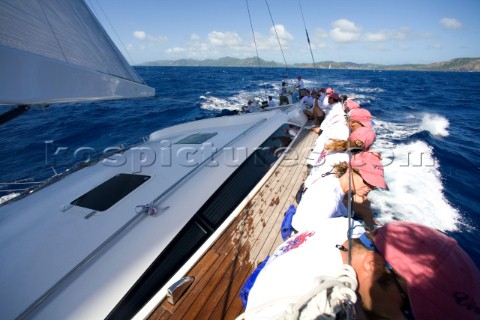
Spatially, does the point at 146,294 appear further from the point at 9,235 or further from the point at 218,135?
the point at 218,135

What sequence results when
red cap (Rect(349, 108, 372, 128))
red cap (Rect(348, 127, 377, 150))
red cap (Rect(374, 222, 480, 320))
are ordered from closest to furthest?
red cap (Rect(374, 222, 480, 320))
red cap (Rect(348, 127, 377, 150))
red cap (Rect(349, 108, 372, 128))

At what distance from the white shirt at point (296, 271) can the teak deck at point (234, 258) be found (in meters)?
0.92

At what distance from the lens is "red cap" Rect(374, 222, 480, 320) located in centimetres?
82

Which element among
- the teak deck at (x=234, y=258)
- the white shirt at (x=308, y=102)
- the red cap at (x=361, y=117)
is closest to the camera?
the teak deck at (x=234, y=258)

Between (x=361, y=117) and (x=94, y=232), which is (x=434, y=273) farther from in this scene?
(x=361, y=117)

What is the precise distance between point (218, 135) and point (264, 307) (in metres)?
3.55

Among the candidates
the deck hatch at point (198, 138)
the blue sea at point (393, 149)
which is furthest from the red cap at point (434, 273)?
the deck hatch at point (198, 138)

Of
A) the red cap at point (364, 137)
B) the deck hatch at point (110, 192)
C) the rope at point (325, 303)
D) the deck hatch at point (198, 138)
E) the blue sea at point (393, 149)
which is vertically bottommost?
the blue sea at point (393, 149)

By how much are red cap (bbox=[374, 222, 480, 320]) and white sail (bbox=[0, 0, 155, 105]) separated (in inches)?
73.4

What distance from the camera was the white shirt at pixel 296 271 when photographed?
3.56 ft

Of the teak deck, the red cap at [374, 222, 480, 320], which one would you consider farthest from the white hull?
the red cap at [374, 222, 480, 320]

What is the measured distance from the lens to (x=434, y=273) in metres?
0.87

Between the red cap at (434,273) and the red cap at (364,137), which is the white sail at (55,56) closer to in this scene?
the red cap at (434,273)

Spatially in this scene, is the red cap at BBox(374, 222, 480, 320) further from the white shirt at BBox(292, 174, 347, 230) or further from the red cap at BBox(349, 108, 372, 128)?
the red cap at BBox(349, 108, 372, 128)
